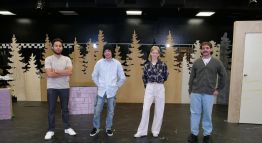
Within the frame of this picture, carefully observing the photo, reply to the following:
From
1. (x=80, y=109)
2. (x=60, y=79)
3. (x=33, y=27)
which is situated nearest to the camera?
(x=60, y=79)

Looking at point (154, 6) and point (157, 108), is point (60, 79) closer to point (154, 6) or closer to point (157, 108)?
point (157, 108)

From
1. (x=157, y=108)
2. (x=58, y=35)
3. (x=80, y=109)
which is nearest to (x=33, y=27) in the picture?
(x=58, y=35)

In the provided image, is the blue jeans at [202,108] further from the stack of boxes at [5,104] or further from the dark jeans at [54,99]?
the stack of boxes at [5,104]

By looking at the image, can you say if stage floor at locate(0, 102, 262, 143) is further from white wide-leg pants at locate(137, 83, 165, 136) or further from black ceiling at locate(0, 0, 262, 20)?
black ceiling at locate(0, 0, 262, 20)

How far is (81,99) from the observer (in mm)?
5336

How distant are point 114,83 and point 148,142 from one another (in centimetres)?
103

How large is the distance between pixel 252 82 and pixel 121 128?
8.66 ft

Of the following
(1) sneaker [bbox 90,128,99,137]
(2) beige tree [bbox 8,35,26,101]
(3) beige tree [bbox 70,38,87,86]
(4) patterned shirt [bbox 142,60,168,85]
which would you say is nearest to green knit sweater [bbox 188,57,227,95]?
(4) patterned shirt [bbox 142,60,168,85]

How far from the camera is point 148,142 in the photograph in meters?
3.64

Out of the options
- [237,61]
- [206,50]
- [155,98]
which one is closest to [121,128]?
[155,98]

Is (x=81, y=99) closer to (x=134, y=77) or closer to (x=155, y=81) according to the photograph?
(x=134, y=77)

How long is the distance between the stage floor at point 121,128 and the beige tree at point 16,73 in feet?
3.15

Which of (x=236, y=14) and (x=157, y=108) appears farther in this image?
(x=236, y=14)

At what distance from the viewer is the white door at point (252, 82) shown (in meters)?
4.55
